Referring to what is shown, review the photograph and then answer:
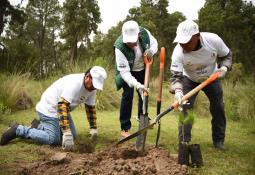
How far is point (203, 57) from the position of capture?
413 centimetres

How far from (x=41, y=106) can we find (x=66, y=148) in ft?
2.61

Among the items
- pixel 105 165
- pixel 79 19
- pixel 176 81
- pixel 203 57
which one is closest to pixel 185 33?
pixel 203 57

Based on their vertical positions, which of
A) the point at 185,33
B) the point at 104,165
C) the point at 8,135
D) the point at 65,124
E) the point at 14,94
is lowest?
the point at 104,165

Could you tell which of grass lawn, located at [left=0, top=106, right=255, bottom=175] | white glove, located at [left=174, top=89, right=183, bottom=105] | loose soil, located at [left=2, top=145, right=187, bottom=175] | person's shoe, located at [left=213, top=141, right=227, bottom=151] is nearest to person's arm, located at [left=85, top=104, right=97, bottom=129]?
grass lawn, located at [left=0, top=106, right=255, bottom=175]

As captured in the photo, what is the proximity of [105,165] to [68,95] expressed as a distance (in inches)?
46.9

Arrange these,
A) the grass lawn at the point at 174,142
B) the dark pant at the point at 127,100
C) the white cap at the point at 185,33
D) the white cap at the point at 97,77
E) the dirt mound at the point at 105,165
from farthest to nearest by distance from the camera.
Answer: the dark pant at the point at 127,100 → the white cap at the point at 97,77 → the grass lawn at the point at 174,142 → the white cap at the point at 185,33 → the dirt mound at the point at 105,165

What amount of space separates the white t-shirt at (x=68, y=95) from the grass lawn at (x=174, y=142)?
51 centimetres

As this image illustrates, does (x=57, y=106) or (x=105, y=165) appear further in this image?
(x=57, y=106)

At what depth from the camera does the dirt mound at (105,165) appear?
11.1ft

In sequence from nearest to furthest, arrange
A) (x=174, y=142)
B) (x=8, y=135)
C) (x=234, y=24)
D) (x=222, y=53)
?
1. (x=222, y=53)
2. (x=8, y=135)
3. (x=174, y=142)
4. (x=234, y=24)

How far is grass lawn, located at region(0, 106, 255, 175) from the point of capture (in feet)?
12.9

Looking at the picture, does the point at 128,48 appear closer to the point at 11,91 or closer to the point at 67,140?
the point at 67,140

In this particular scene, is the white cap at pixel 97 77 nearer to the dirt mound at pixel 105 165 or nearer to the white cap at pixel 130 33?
the white cap at pixel 130 33

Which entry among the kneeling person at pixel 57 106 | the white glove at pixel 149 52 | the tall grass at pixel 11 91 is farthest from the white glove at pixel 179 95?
the tall grass at pixel 11 91
